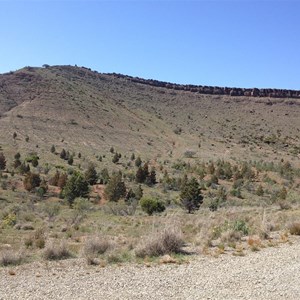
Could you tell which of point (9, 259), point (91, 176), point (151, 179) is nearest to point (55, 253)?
point (9, 259)

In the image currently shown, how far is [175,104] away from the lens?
335 feet

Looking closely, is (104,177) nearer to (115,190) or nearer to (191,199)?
(115,190)

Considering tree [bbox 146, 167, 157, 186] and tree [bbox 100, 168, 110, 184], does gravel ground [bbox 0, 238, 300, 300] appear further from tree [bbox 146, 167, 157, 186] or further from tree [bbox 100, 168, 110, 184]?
tree [bbox 146, 167, 157, 186]

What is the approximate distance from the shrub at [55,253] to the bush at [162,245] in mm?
2134

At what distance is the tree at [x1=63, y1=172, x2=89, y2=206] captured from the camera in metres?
34.0

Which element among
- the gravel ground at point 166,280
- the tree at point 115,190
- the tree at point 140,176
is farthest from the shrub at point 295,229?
the tree at point 140,176

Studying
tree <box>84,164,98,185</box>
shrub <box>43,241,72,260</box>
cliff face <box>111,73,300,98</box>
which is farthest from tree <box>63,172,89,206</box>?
cliff face <box>111,73,300,98</box>

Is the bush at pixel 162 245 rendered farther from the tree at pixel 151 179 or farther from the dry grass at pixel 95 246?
the tree at pixel 151 179

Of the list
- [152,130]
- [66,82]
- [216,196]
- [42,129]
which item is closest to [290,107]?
[152,130]

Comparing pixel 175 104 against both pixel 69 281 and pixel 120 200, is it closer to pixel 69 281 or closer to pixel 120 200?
pixel 120 200

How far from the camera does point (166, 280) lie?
972 centimetres

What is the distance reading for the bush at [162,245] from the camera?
12561mm

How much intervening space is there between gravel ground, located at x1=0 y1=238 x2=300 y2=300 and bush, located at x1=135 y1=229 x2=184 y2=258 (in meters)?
0.98

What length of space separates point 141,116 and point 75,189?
5060 cm
